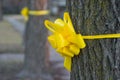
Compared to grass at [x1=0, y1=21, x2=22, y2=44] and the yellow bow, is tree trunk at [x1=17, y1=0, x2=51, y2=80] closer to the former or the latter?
the yellow bow

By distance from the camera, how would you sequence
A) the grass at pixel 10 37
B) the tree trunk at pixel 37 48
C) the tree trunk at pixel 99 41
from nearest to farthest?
the tree trunk at pixel 99 41
the tree trunk at pixel 37 48
the grass at pixel 10 37

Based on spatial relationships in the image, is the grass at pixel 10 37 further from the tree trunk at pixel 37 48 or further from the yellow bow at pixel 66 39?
the yellow bow at pixel 66 39

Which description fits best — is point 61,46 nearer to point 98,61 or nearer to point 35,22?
point 98,61

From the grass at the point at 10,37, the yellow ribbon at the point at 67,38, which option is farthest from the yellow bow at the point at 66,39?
the grass at the point at 10,37

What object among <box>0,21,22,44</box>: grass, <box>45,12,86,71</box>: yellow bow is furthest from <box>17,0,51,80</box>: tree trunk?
<box>0,21,22,44</box>: grass

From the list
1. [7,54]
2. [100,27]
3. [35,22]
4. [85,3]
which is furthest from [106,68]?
[7,54]

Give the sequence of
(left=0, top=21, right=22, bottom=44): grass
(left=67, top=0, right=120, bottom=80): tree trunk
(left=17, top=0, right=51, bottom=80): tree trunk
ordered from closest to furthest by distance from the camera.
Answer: (left=67, top=0, right=120, bottom=80): tree trunk, (left=17, top=0, right=51, bottom=80): tree trunk, (left=0, top=21, right=22, bottom=44): grass

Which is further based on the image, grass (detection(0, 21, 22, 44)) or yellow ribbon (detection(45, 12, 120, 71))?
grass (detection(0, 21, 22, 44))

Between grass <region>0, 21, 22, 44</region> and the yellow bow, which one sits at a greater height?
the yellow bow
